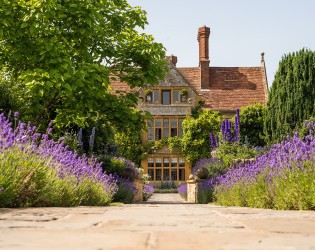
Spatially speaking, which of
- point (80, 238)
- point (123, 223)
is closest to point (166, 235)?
point (80, 238)

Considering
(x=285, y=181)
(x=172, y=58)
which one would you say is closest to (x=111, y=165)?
(x=285, y=181)

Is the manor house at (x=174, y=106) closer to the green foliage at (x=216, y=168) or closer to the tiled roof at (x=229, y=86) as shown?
the tiled roof at (x=229, y=86)

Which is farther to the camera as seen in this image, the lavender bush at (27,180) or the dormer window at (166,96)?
the dormer window at (166,96)

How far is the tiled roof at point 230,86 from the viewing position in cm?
2877

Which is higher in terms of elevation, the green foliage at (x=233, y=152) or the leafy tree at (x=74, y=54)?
the leafy tree at (x=74, y=54)

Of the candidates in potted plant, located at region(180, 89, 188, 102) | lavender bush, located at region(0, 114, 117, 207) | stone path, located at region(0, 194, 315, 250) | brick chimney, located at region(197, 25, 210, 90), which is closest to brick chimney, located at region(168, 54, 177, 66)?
brick chimney, located at region(197, 25, 210, 90)

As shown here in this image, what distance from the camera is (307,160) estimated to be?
19.2 ft

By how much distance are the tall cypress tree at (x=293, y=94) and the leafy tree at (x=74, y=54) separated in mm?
8642

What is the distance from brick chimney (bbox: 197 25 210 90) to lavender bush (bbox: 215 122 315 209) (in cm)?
2210

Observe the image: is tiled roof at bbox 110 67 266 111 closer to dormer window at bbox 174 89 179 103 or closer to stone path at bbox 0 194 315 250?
dormer window at bbox 174 89 179 103

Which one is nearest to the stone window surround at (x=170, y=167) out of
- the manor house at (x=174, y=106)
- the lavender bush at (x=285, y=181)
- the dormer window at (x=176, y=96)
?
the manor house at (x=174, y=106)

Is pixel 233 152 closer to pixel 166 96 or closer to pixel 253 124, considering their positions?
pixel 253 124

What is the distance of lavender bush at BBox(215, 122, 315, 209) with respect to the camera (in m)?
5.55

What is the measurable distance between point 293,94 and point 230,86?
1186 cm
